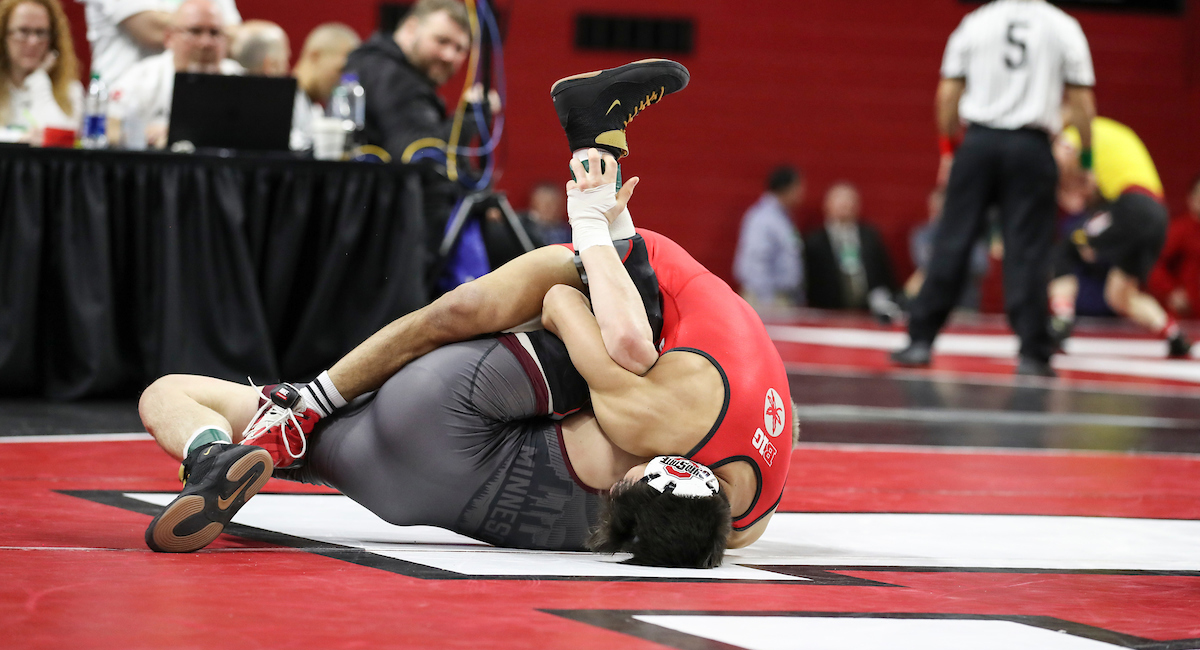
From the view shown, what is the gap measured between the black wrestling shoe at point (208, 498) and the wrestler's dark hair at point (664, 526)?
0.56m

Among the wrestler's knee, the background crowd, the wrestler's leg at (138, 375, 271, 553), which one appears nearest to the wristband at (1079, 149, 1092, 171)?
the background crowd

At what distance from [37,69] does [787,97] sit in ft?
25.9

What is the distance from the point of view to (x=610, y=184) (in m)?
2.49

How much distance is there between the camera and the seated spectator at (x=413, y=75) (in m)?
5.32

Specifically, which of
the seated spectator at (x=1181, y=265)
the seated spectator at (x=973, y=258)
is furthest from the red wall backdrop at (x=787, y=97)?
the seated spectator at (x=1181, y=265)

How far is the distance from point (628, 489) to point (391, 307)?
9.09 ft

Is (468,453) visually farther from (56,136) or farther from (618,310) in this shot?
(56,136)

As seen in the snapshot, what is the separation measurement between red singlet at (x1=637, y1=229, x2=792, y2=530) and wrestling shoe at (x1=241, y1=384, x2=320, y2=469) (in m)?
0.64

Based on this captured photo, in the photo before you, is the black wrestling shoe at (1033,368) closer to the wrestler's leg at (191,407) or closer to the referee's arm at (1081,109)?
the referee's arm at (1081,109)

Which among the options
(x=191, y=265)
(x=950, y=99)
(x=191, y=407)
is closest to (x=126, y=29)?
(x=191, y=265)

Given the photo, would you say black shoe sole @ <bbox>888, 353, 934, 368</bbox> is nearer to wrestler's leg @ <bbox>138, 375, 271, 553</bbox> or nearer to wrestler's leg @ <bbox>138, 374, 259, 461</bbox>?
wrestler's leg @ <bbox>138, 374, 259, 461</bbox>

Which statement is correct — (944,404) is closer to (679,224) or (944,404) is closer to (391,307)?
(391,307)

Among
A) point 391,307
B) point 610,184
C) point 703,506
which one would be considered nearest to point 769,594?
point 703,506

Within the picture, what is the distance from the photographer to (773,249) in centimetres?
1148
